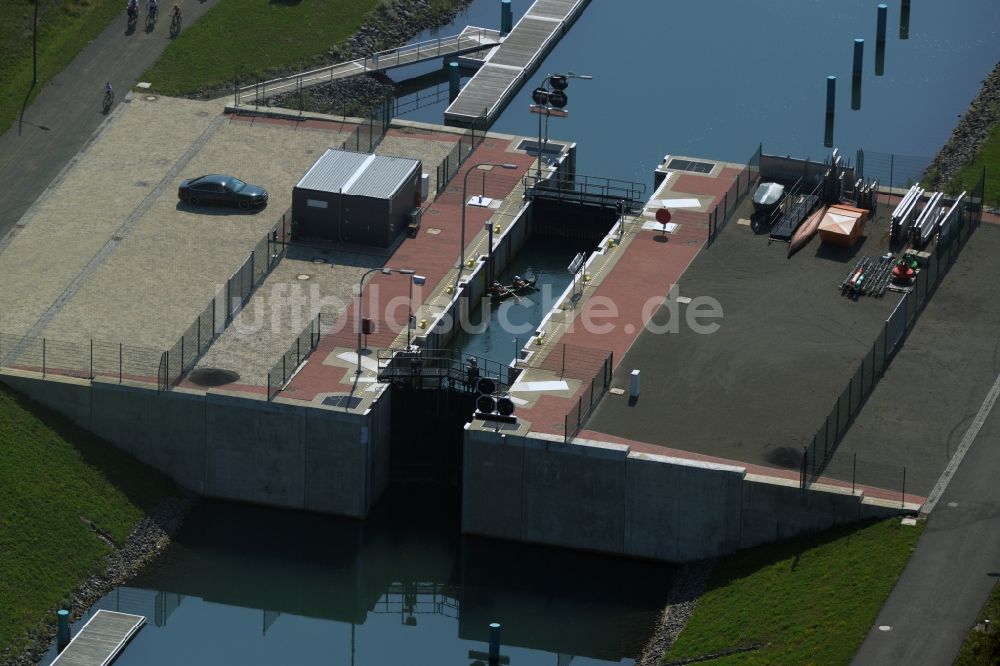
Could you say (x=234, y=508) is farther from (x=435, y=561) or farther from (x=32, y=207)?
(x=32, y=207)

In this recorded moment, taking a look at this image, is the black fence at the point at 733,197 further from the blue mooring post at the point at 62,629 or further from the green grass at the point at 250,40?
the blue mooring post at the point at 62,629

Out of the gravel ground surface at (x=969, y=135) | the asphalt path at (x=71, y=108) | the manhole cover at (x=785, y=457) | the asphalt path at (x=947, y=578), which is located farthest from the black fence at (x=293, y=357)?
the gravel ground surface at (x=969, y=135)

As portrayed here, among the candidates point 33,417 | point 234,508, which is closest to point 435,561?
point 234,508

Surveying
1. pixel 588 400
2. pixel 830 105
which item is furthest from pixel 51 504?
pixel 830 105

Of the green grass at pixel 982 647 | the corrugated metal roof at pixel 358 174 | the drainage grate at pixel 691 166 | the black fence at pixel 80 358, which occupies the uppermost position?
the drainage grate at pixel 691 166

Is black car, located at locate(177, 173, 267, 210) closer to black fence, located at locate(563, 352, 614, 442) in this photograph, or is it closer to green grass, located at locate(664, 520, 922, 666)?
black fence, located at locate(563, 352, 614, 442)
